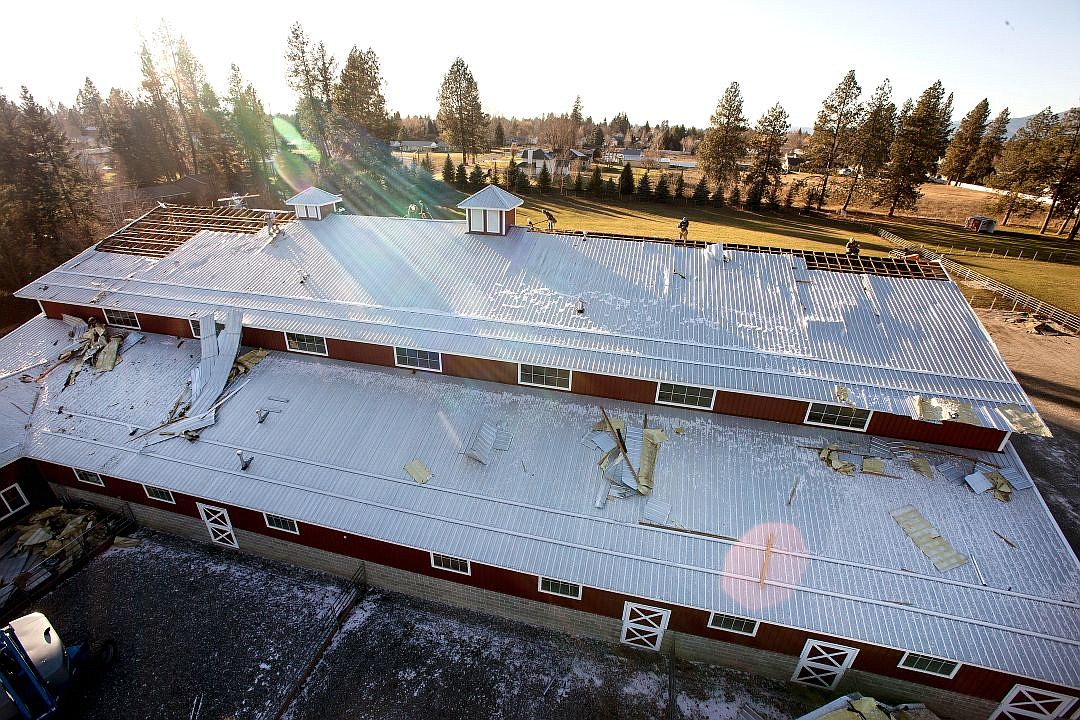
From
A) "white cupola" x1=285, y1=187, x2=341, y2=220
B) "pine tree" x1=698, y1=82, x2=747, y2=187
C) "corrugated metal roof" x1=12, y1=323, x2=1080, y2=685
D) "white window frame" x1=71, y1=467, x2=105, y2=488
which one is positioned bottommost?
"white window frame" x1=71, y1=467, x2=105, y2=488

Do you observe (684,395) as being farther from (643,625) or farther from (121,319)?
(121,319)

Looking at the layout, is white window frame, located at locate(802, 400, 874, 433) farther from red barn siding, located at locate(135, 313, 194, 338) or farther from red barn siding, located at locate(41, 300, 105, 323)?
red barn siding, located at locate(41, 300, 105, 323)

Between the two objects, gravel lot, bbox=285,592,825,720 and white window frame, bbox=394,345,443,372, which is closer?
gravel lot, bbox=285,592,825,720

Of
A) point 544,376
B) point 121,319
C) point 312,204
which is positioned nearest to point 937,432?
point 544,376

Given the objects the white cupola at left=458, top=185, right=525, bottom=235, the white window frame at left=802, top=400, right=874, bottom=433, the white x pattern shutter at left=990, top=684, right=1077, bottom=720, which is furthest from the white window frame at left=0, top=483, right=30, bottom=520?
the white x pattern shutter at left=990, top=684, right=1077, bottom=720

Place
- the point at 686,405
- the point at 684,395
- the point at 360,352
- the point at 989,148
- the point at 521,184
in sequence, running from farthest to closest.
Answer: the point at 989,148 < the point at 521,184 < the point at 360,352 < the point at 686,405 < the point at 684,395

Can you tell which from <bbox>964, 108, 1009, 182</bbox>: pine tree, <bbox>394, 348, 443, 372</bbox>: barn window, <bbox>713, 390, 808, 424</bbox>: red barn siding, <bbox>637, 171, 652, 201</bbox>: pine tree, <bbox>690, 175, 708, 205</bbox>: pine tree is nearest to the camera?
<bbox>713, 390, 808, 424</bbox>: red barn siding

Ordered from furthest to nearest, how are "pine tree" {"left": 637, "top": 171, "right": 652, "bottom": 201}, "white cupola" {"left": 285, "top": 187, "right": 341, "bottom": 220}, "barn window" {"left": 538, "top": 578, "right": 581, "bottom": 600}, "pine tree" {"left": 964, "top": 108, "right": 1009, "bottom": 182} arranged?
1. "pine tree" {"left": 964, "top": 108, "right": 1009, "bottom": 182}
2. "pine tree" {"left": 637, "top": 171, "right": 652, "bottom": 201}
3. "white cupola" {"left": 285, "top": 187, "right": 341, "bottom": 220}
4. "barn window" {"left": 538, "top": 578, "right": 581, "bottom": 600}
